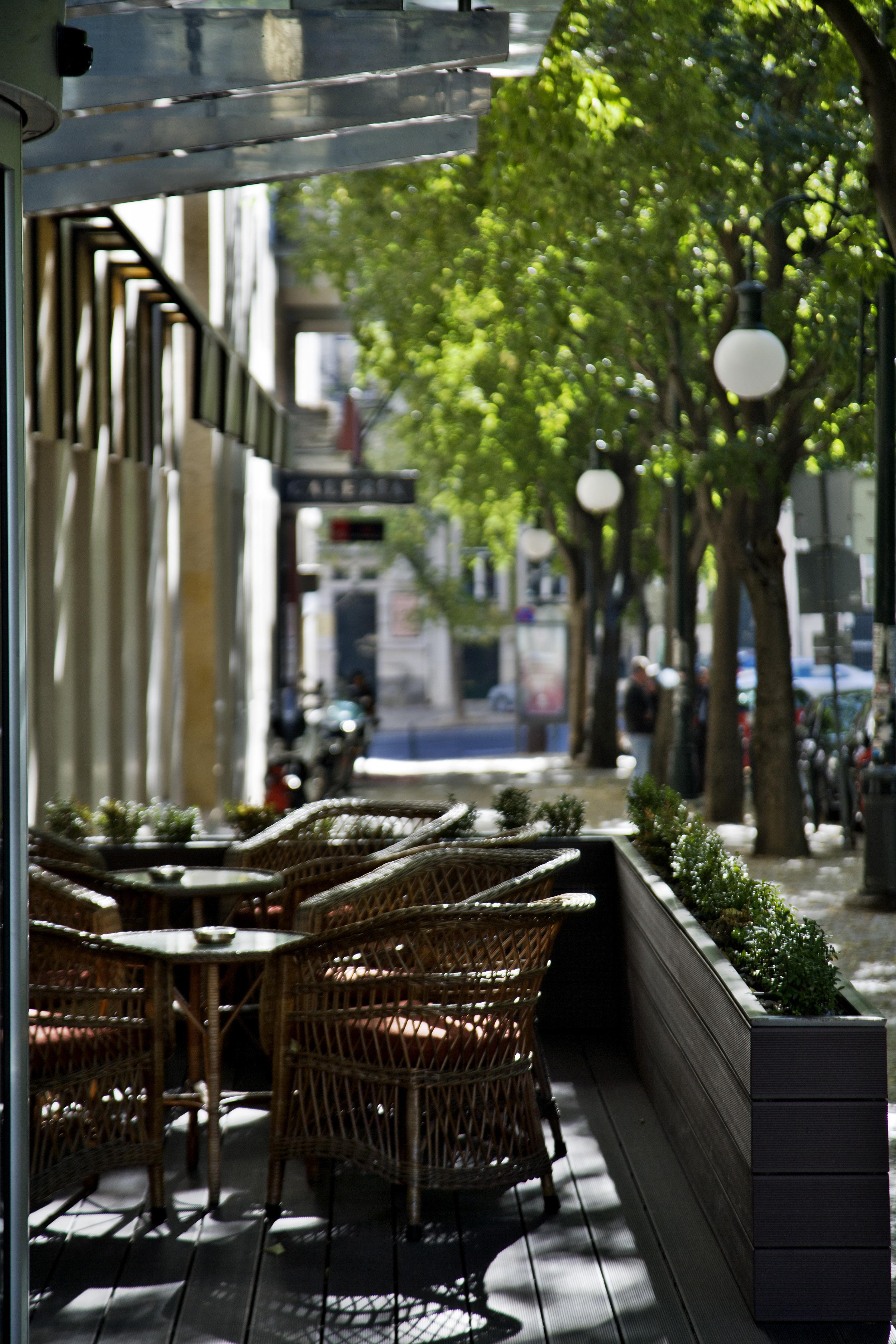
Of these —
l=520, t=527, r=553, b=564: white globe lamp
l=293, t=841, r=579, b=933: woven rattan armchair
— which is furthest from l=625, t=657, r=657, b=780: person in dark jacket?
l=293, t=841, r=579, b=933: woven rattan armchair

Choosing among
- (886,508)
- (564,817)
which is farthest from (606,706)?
(564,817)

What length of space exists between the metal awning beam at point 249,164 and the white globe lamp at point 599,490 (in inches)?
499

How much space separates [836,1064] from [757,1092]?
21 cm

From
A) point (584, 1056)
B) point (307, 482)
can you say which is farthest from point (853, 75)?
point (307, 482)

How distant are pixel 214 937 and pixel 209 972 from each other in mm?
117

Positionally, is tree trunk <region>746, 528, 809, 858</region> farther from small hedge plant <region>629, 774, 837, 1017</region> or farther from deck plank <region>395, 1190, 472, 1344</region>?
deck plank <region>395, 1190, 472, 1344</region>

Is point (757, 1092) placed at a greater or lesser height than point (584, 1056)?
greater

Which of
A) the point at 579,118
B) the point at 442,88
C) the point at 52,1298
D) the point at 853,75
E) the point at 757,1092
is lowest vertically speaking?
the point at 52,1298

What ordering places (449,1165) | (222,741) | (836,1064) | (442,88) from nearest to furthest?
(836,1064) → (449,1165) → (442,88) → (222,741)

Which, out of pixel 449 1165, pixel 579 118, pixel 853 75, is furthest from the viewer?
pixel 579 118

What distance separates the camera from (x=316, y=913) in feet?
17.1

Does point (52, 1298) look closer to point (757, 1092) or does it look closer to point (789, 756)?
point (757, 1092)

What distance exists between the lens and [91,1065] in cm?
475

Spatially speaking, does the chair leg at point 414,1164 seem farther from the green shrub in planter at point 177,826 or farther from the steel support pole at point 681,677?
the steel support pole at point 681,677
